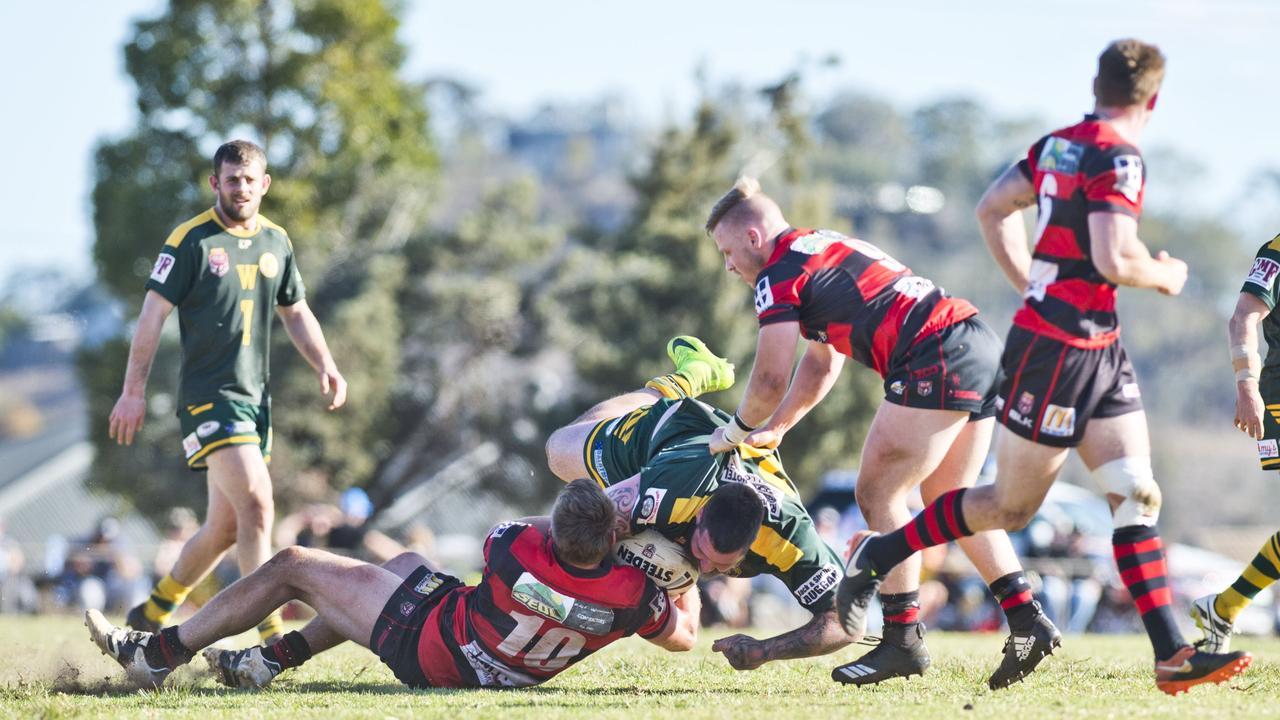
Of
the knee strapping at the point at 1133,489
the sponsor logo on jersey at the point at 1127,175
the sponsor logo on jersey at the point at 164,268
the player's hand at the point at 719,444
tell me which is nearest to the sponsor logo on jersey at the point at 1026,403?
the knee strapping at the point at 1133,489

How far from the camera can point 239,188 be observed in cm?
774

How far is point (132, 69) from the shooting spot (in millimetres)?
25594

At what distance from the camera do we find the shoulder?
774 cm

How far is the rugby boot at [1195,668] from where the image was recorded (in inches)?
204

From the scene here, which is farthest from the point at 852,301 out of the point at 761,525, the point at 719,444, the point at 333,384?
the point at 333,384

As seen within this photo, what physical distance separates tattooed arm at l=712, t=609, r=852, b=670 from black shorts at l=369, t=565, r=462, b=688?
1304mm

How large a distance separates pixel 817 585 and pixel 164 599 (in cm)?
379

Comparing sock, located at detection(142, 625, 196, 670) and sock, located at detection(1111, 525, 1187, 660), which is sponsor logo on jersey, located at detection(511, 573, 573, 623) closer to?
sock, located at detection(142, 625, 196, 670)

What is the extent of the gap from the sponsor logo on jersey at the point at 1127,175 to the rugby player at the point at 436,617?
2.46 metres

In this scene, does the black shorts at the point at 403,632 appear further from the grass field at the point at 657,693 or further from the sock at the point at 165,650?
the sock at the point at 165,650

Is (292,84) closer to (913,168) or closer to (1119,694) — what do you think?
(1119,694)

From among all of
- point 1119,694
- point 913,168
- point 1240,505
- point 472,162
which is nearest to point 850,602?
point 1119,694

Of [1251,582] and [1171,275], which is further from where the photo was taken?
[1251,582]

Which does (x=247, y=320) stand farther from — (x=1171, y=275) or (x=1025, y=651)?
(x=1171, y=275)
